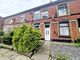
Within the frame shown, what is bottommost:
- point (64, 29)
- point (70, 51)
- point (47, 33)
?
point (70, 51)

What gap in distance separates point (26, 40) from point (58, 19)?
286 inches

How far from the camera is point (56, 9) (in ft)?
48.5

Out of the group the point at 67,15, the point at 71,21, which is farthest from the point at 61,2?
the point at 71,21

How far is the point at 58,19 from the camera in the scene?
1438 cm

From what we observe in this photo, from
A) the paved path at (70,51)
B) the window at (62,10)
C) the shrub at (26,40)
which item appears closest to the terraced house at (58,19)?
the window at (62,10)

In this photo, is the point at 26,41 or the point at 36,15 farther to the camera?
the point at 36,15

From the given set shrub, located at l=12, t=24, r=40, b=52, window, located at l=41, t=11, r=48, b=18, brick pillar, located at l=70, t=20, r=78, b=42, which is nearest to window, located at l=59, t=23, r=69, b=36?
brick pillar, located at l=70, t=20, r=78, b=42

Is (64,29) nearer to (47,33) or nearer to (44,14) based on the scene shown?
(47,33)

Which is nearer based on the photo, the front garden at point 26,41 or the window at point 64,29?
the front garden at point 26,41

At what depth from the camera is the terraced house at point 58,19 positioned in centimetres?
1298

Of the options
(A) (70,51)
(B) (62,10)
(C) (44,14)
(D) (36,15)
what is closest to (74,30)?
(B) (62,10)

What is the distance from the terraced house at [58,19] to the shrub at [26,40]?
5524mm

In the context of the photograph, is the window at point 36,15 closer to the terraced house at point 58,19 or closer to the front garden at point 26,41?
the terraced house at point 58,19

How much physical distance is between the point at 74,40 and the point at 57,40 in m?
2.59
